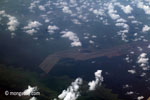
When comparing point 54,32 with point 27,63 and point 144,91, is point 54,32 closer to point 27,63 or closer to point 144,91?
point 27,63

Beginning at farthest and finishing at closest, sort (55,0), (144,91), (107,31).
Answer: (55,0)
(107,31)
(144,91)

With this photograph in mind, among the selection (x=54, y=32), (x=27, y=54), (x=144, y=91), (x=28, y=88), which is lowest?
(x=144, y=91)

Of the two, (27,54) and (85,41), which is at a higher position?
(85,41)

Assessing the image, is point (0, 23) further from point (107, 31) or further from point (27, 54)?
point (107, 31)

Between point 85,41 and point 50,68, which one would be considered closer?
point 50,68

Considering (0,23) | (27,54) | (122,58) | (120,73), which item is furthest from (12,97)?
(0,23)

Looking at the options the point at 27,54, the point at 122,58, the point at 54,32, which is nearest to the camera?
the point at 27,54

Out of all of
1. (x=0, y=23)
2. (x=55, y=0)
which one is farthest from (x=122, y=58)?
(x=55, y=0)
